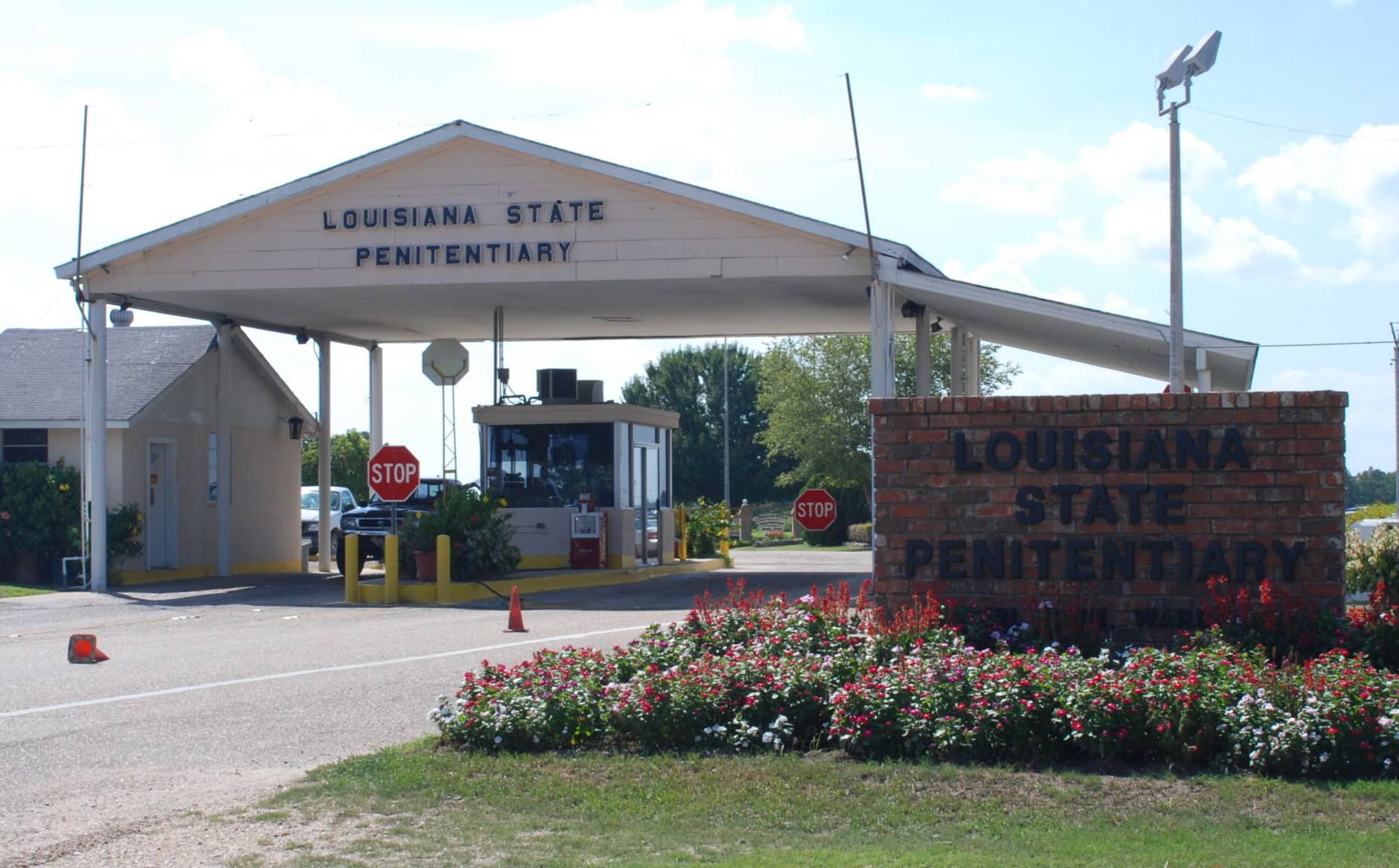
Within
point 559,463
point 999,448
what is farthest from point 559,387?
point 999,448

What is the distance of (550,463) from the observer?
25.1 m

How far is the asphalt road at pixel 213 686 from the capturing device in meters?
7.59

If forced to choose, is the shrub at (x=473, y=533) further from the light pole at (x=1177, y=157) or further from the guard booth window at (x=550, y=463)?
the light pole at (x=1177, y=157)

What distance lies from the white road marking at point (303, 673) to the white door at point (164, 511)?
43.1 ft

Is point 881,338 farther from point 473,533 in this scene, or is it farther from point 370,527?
point 370,527

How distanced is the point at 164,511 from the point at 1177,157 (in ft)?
59.4

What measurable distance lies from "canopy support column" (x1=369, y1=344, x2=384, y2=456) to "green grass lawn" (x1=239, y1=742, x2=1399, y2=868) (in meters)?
22.5

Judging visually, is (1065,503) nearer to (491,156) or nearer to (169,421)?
(491,156)

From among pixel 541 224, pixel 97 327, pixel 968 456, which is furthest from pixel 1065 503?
pixel 97 327

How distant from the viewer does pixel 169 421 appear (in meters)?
25.8

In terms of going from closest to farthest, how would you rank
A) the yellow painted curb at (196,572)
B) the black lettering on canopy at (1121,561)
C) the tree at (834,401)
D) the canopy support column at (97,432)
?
the black lettering on canopy at (1121,561) < the canopy support column at (97,432) < the yellow painted curb at (196,572) < the tree at (834,401)

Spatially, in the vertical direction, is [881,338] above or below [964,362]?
below

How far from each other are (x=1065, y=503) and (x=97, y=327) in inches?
685

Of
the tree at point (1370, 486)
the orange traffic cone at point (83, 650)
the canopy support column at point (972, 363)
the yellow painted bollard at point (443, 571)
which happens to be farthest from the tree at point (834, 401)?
the tree at point (1370, 486)
